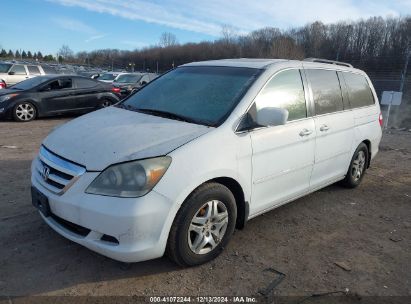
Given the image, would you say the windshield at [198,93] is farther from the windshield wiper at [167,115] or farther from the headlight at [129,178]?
the headlight at [129,178]

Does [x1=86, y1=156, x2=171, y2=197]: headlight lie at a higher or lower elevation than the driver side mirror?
lower

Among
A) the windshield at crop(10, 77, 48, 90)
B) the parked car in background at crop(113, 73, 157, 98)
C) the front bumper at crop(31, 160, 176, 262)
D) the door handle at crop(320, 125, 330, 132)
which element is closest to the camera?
the front bumper at crop(31, 160, 176, 262)

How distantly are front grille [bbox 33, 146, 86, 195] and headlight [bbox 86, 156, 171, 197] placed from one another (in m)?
0.20

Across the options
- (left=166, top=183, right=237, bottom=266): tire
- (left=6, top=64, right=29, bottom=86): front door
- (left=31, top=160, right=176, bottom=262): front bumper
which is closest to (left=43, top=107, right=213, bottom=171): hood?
(left=31, top=160, right=176, bottom=262): front bumper

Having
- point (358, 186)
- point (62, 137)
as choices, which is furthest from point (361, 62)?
point (62, 137)

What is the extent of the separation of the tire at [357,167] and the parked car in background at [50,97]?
8.69 m

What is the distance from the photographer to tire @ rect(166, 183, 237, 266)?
297cm

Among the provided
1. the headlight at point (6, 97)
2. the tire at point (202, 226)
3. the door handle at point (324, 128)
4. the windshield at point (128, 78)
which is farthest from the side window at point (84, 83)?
the tire at point (202, 226)

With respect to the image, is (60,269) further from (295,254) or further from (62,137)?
(295,254)

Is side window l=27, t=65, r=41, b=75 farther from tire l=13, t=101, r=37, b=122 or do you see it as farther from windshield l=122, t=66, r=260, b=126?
windshield l=122, t=66, r=260, b=126

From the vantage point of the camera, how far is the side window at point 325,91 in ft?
14.3

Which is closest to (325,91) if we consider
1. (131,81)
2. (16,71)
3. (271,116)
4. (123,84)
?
(271,116)

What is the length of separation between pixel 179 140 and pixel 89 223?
0.94m

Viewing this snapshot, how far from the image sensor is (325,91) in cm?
457
